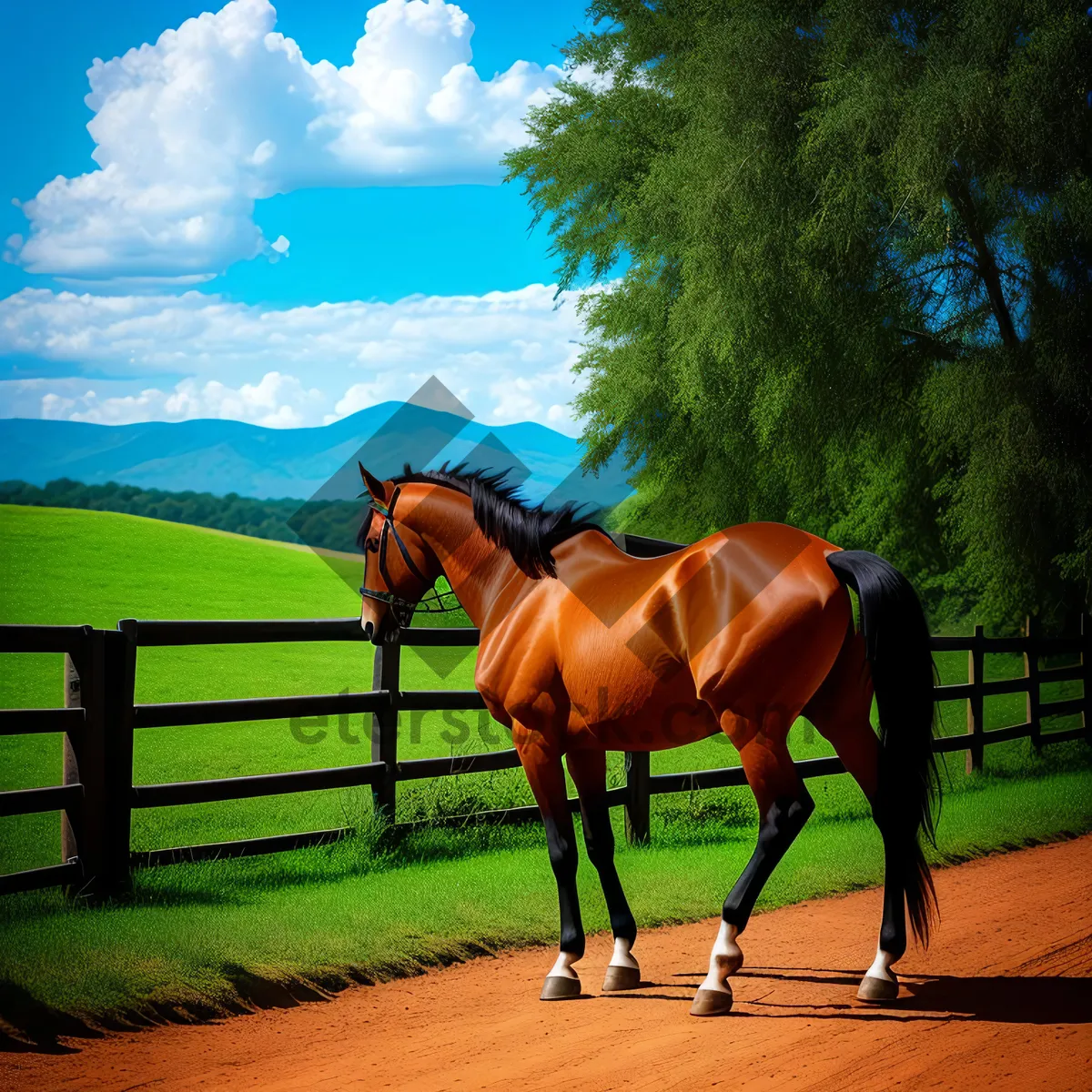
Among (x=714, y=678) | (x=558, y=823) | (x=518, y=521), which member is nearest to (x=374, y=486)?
(x=518, y=521)

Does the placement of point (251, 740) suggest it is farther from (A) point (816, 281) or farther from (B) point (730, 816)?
(A) point (816, 281)

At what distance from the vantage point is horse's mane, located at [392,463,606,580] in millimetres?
4746

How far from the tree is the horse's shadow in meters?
9.07

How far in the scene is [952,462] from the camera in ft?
49.9

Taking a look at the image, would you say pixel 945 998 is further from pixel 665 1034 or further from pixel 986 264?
pixel 986 264

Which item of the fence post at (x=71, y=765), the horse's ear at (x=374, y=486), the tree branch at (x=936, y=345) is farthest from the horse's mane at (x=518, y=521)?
the tree branch at (x=936, y=345)

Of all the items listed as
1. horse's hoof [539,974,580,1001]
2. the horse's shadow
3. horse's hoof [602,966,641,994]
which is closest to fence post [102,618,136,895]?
horse's hoof [539,974,580,1001]

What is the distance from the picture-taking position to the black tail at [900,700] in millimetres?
4285

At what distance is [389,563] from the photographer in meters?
4.98

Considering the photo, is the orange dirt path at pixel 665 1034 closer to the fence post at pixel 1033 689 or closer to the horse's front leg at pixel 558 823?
the horse's front leg at pixel 558 823

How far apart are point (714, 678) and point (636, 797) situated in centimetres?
341

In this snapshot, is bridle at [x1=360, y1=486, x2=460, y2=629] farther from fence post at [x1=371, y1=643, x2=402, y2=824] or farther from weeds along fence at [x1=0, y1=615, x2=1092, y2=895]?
fence post at [x1=371, y1=643, x2=402, y2=824]

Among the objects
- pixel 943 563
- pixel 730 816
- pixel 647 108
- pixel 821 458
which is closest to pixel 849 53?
pixel 647 108

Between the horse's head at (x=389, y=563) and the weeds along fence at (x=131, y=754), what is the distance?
1.09 meters
